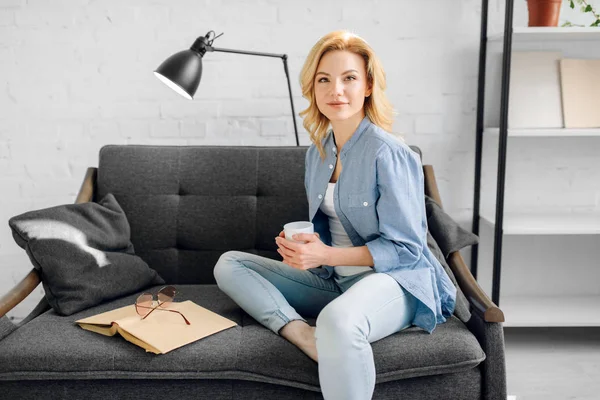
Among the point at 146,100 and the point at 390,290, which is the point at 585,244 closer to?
the point at 390,290

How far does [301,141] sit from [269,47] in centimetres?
43

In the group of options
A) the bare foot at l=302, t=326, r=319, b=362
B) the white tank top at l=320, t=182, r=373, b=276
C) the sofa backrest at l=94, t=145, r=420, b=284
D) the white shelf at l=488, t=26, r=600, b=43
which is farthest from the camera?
the white shelf at l=488, t=26, r=600, b=43

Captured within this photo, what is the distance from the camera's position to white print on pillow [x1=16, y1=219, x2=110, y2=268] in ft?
6.11

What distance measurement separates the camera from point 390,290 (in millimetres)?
1614

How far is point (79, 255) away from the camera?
6.21 feet

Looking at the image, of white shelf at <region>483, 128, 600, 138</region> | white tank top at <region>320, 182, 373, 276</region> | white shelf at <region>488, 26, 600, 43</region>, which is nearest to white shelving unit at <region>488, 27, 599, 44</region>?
white shelf at <region>488, 26, 600, 43</region>

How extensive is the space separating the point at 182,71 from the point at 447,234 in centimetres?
104

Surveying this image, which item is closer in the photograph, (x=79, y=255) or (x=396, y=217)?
(x=396, y=217)

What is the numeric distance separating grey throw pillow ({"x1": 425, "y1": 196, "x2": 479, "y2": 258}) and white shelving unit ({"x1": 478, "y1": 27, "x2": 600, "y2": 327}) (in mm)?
458

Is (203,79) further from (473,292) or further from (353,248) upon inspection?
(473,292)

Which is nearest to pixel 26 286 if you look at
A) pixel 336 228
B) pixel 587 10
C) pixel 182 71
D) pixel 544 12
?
pixel 182 71

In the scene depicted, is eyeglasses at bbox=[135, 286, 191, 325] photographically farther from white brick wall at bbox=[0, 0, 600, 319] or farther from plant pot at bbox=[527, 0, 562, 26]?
plant pot at bbox=[527, 0, 562, 26]

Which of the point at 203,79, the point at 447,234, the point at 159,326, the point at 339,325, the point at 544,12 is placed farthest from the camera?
the point at 203,79

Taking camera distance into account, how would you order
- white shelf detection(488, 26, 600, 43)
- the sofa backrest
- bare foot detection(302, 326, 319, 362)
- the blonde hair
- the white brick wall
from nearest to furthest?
bare foot detection(302, 326, 319, 362) < the blonde hair < the sofa backrest < white shelf detection(488, 26, 600, 43) < the white brick wall
